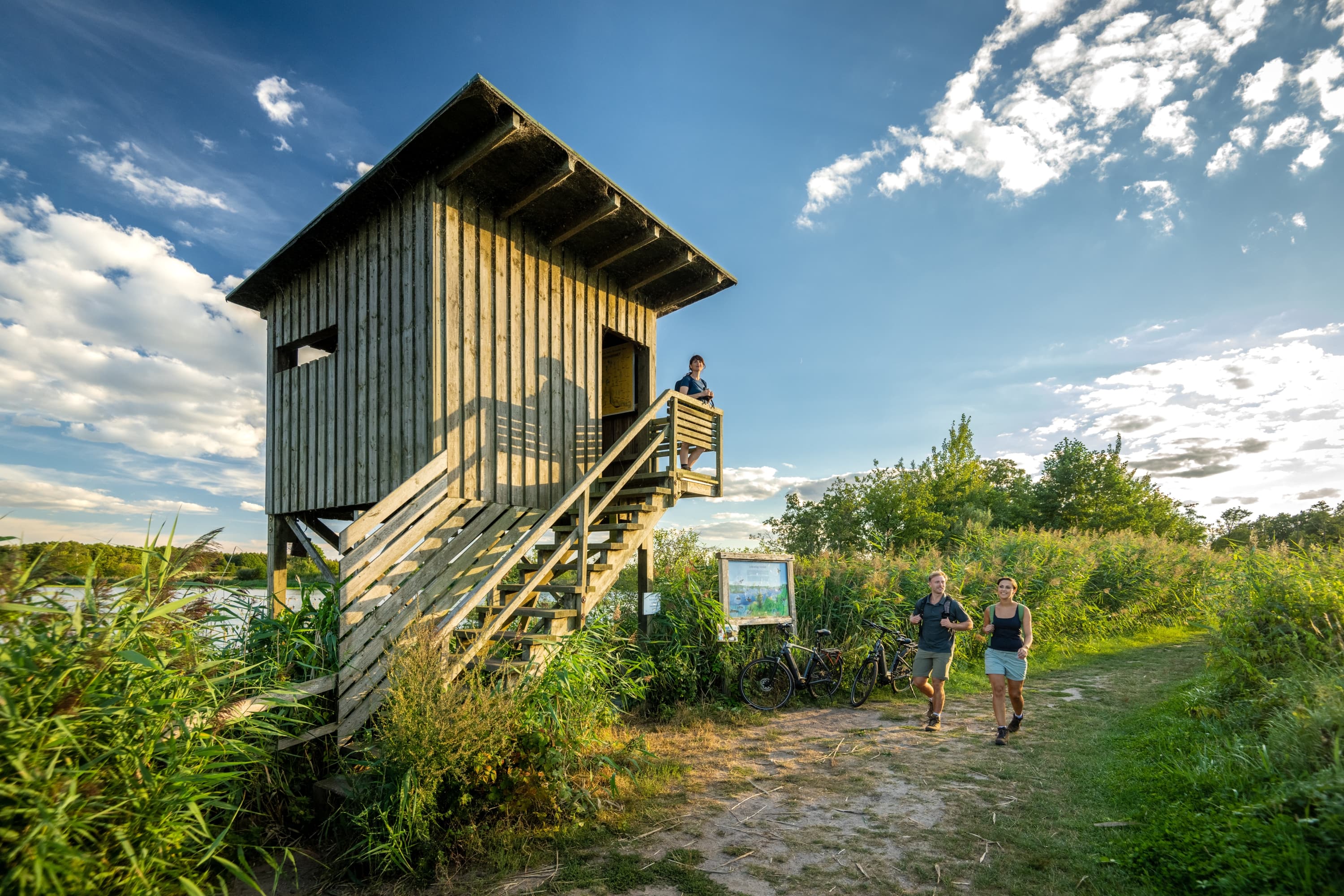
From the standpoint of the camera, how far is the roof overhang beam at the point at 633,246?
915cm

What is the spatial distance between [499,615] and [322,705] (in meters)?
1.64

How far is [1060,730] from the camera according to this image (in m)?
7.44

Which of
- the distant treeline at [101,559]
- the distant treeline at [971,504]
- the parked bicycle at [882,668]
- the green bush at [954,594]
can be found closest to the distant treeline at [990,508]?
the distant treeline at [971,504]

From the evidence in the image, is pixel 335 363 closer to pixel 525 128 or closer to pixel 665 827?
pixel 525 128

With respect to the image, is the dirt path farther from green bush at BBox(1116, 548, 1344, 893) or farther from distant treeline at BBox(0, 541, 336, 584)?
distant treeline at BBox(0, 541, 336, 584)

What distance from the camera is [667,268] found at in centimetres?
1002

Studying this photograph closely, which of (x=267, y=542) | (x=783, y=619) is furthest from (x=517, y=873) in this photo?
(x=267, y=542)

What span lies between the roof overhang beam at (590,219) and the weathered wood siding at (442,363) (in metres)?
0.28

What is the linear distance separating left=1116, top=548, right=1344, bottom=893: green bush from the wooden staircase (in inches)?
196

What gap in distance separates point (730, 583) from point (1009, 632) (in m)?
3.58

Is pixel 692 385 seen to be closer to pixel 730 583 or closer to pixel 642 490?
pixel 642 490

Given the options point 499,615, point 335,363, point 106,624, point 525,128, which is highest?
point 525,128

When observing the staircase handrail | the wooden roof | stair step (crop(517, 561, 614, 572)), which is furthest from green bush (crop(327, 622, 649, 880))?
the wooden roof

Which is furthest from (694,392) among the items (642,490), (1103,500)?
(1103,500)
